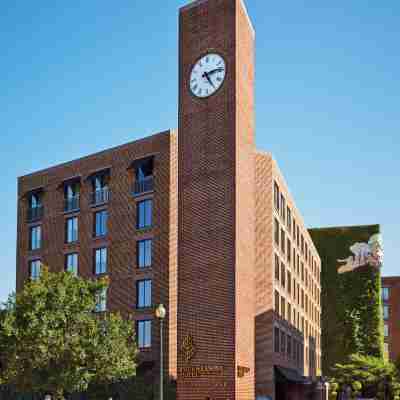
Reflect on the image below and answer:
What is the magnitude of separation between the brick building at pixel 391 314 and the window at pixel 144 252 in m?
69.1

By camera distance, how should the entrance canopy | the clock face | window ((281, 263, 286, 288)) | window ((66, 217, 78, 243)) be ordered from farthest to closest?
window ((66, 217, 78, 243)), window ((281, 263, 286, 288)), the entrance canopy, the clock face

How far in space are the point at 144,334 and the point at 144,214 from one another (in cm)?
902

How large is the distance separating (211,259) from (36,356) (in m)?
11.2

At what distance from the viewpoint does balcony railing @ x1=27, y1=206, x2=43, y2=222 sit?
215 ft

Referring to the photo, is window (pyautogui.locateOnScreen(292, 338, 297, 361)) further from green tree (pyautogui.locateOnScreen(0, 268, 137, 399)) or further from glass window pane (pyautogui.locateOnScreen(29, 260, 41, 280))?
green tree (pyautogui.locateOnScreen(0, 268, 137, 399))

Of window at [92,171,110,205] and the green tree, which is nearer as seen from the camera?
the green tree

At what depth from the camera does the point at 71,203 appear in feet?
205

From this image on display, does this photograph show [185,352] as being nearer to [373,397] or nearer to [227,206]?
[227,206]

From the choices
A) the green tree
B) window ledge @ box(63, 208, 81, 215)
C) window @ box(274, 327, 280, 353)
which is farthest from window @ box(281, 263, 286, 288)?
the green tree

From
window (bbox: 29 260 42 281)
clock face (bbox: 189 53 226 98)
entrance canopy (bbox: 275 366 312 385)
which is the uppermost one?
clock face (bbox: 189 53 226 98)

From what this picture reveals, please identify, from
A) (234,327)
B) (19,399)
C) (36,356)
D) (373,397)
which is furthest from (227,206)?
(373,397)

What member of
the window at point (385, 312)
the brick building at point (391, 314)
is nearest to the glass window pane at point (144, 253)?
the brick building at point (391, 314)

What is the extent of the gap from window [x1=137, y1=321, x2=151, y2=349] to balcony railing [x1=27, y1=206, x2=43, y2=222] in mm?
16225

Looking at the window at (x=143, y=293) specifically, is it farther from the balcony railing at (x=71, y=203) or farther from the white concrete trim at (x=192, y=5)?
the white concrete trim at (x=192, y=5)
